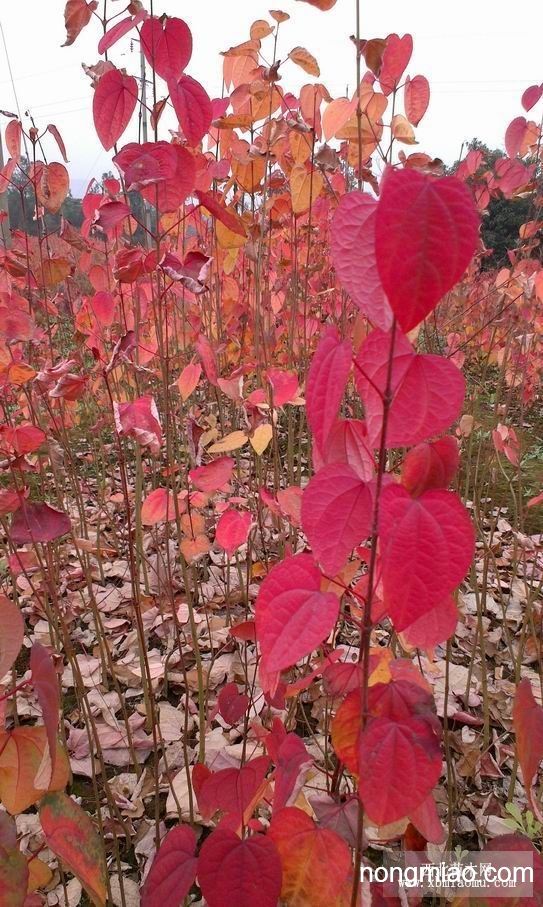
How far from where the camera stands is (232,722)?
0.86m

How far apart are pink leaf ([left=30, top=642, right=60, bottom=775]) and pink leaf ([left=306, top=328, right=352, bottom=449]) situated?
0.93 feet

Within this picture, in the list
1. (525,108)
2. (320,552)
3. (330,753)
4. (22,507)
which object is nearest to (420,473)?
(320,552)

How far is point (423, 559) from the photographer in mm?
406

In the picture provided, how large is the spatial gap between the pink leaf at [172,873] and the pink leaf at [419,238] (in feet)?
2.09

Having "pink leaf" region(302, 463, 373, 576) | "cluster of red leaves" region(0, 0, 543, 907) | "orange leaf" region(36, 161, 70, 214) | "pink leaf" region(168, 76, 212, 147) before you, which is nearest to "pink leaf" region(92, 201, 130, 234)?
"cluster of red leaves" region(0, 0, 543, 907)

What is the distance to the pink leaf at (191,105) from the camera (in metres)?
0.72

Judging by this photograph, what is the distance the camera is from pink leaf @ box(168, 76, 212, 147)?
0.72 meters

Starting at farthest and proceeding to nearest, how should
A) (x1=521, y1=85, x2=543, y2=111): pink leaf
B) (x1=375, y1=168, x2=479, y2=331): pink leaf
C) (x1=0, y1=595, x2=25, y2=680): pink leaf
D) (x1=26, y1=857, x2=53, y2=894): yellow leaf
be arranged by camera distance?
1. (x1=521, y1=85, x2=543, y2=111): pink leaf
2. (x1=26, y1=857, x2=53, y2=894): yellow leaf
3. (x1=0, y1=595, x2=25, y2=680): pink leaf
4. (x1=375, y1=168, x2=479, y2=331): pink leaf

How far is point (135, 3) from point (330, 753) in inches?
54.1

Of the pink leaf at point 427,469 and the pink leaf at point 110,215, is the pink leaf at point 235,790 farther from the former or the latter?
the pink leaf at point 110,215

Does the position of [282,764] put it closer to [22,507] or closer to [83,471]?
[22,507]

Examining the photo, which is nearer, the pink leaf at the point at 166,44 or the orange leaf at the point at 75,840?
the orange leaf at the point at 75,840

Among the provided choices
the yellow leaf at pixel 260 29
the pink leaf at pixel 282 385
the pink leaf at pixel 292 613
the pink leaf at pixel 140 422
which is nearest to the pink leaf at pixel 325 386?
the pink leaf at pixel 292 613

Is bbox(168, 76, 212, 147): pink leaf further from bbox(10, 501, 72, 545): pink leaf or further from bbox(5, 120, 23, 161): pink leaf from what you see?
bbox(5, 120, 23, 161): pink leaf
